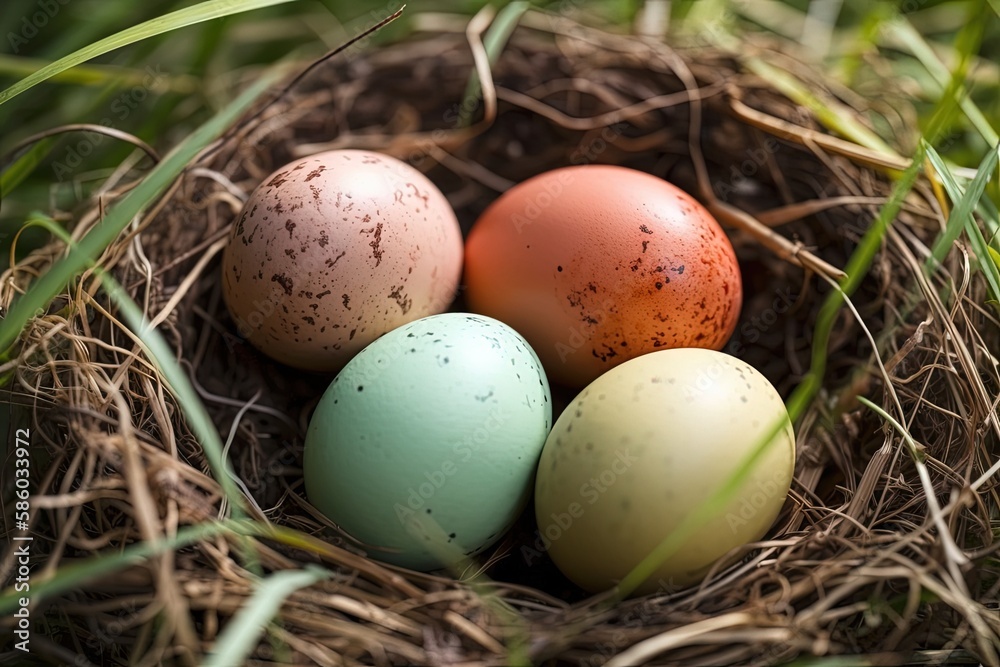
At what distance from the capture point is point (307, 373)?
1349mm

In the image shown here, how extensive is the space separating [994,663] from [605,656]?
0.40m

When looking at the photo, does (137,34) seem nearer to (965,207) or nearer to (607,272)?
(607,272)

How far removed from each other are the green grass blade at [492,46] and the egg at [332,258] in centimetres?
32

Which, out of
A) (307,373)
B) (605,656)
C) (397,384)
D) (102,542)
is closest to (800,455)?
(605,656)

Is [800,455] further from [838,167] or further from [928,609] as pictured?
[838,167]
